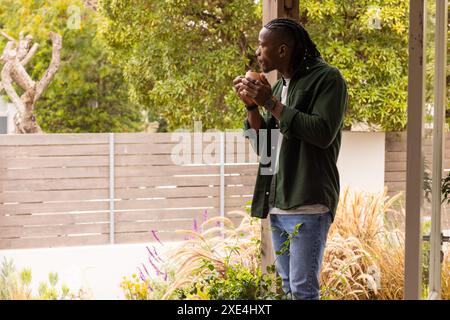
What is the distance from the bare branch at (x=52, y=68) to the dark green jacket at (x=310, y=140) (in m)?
1.50

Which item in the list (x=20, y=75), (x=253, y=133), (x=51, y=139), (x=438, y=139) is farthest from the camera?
(x=51, y=139)

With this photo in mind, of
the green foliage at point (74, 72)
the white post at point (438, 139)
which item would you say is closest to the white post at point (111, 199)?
the green foliage at point (74, 72)

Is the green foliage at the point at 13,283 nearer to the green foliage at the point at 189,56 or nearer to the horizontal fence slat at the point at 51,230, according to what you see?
the horizontal fence slat at the point at 51,230

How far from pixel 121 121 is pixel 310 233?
2198 millimetres

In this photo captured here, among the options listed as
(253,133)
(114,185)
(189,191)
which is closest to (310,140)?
(253,133)

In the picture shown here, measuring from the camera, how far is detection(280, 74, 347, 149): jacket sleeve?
183 cm

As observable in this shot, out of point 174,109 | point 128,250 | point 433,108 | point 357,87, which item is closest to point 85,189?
point 128,250

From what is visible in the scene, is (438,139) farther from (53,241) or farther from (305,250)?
(53,241)

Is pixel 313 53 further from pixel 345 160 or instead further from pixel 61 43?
pixel 345 160

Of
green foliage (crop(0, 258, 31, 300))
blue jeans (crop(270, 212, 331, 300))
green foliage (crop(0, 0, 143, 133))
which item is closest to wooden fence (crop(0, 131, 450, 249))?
green foliage (crop(0, 0, 143, 133))

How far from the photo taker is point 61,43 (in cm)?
319

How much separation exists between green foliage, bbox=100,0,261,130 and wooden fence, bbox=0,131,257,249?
20cm

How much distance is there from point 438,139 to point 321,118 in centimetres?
57

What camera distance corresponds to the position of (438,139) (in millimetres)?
2219
